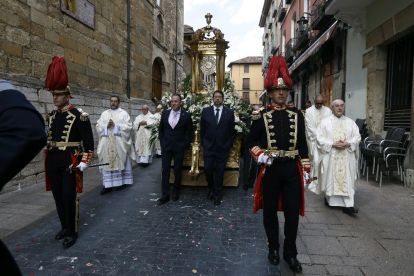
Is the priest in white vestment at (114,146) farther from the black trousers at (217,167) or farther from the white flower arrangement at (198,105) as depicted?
the black trousers at (217,167)

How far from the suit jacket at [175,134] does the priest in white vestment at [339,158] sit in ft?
7.95

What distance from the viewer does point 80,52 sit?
802cm

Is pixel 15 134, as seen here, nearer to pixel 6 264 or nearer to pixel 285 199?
pixel 6 264

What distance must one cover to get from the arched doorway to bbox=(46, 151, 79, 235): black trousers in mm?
11529

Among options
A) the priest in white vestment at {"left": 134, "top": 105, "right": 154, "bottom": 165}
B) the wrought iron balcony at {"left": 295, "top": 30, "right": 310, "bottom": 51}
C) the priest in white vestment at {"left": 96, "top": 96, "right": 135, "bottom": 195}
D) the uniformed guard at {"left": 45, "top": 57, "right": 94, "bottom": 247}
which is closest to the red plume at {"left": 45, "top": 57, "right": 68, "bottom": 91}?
the uniformed guard at {"left": 45, "top": 57, "right": 94, "bottom": 247}

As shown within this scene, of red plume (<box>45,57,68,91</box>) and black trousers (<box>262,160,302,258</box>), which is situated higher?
red plume (<box>45,57,68,91</box>)

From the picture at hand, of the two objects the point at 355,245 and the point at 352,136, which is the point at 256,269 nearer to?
the point at 355,245

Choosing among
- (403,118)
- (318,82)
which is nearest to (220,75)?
(403,118)

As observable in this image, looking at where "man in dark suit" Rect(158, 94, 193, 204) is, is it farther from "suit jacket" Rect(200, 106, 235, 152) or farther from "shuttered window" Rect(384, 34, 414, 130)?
"shuttered window" Rect(384, 34, 414, 130)

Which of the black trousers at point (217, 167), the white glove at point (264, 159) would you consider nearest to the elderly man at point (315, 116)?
the black trousers at point (217, 167)

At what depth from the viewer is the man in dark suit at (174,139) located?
5.23m

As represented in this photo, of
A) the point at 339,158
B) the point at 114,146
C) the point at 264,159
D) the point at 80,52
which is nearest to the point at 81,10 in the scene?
the point at 80,52

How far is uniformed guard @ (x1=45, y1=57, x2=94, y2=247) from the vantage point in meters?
3.42

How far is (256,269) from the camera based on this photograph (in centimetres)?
285
